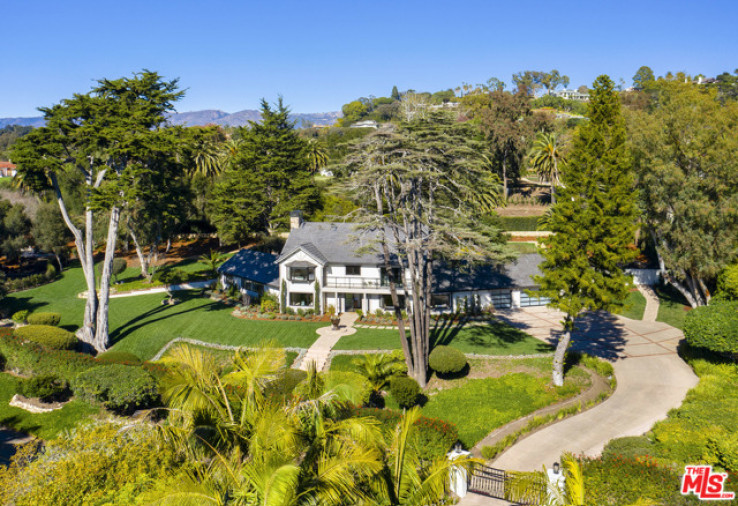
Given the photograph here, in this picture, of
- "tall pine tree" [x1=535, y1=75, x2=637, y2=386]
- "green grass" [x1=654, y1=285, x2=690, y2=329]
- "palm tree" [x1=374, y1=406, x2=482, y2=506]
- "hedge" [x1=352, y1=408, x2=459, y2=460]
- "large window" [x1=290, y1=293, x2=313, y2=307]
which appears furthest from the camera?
"large window" [x1=290, y1=293, x2=313, y2=307]

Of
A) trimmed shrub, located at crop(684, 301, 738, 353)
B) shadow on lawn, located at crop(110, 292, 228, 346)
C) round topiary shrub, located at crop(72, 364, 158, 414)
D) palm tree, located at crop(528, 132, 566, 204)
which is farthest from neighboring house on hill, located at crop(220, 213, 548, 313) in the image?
palm tree, located at crop(528, 132, 566, 204)

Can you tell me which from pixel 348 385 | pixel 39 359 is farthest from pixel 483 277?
pixel 39 359

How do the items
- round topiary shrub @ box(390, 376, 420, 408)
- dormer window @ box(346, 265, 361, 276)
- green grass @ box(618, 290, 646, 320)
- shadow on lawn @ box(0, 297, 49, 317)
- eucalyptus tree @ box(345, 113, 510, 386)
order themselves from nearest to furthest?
round topiary shrub @ box(390, 376, 420, 408) < eucalyptus tree @ box(345, 113, 510, 386) < green grass @ box(618, 290, 646, 320) < dormer window @ box(346, 265, 361, 276) < shadow on lawn @ box(0, 297, 49, 317)

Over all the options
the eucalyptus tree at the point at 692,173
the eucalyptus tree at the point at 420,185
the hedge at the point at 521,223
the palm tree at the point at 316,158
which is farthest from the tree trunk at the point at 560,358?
the palm tree at the point at 316,158

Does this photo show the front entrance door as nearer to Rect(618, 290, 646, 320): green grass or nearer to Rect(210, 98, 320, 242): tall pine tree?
Rect(210, 98, 320, 242): tall pine tree

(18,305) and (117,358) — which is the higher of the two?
(18,305)

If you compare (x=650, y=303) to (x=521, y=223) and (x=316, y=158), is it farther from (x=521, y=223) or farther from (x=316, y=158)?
(x=316, y=158)

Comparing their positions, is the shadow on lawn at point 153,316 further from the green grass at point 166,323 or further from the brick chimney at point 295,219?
the brick chimney at point 295,219
